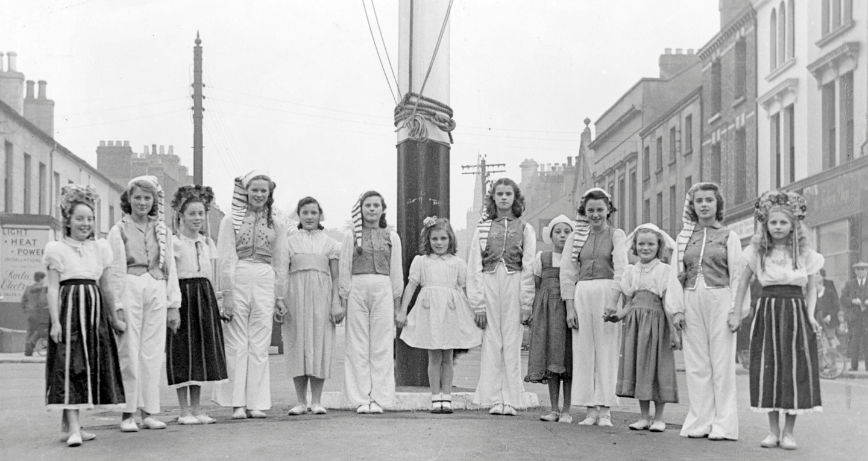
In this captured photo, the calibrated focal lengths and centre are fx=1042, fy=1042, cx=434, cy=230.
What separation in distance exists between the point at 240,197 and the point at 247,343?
124 centimetres

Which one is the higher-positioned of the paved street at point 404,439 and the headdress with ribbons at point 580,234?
the headdress with ribbons at point 580,234

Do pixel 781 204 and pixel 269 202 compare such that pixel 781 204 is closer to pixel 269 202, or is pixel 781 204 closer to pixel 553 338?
pixel 553 338

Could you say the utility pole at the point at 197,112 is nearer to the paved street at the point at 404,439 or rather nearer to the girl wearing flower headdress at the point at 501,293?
the paved street at the point at 404,439

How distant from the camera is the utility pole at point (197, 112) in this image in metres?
25.9

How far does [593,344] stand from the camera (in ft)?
27.9

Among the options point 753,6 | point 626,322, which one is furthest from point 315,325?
point 753,6

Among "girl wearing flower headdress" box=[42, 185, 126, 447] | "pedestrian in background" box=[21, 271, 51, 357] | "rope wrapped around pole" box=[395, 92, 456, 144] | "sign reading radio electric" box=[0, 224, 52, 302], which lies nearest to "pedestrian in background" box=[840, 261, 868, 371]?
"rope wrapped around pole" box=[395, 92, 456, 144]

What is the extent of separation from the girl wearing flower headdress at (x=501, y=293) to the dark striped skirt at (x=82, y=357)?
313 cm

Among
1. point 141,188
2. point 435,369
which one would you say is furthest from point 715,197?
point 141,188

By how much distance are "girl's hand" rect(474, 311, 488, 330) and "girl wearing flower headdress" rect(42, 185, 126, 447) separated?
9.92 feet

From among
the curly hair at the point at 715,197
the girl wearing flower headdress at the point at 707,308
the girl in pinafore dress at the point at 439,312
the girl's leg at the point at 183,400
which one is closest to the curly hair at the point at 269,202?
the girl in pinafore dress at the point at 439,312

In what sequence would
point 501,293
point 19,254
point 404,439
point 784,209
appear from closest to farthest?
1. point 404,439
2. point 784,209
3. point 501,293
4. point 19,254

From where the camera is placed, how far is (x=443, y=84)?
34.2 ft

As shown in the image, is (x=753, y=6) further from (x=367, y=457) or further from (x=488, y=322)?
(x=367, y=457)
